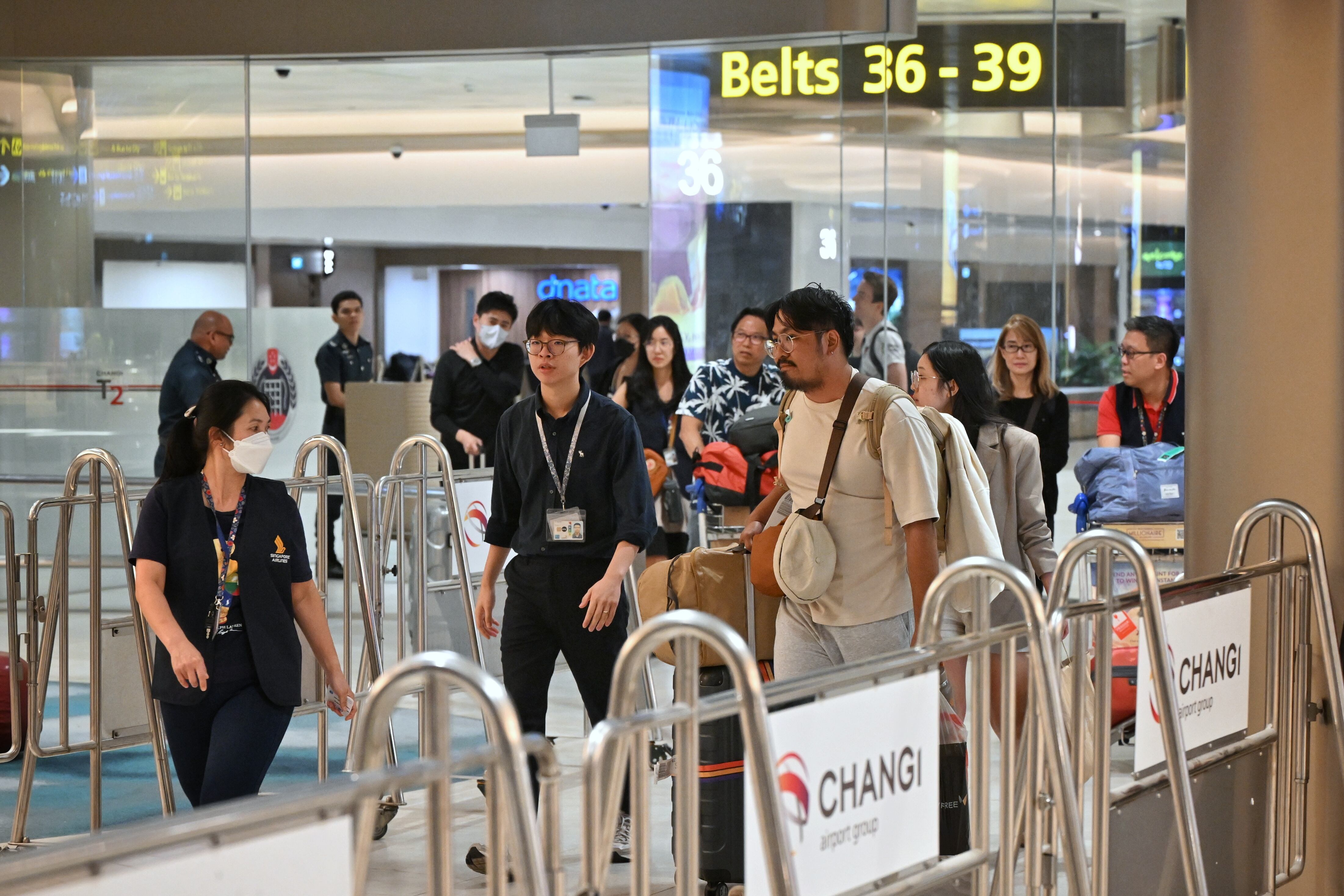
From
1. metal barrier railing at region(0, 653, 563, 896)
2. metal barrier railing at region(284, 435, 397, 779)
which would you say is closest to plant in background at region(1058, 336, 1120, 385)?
metal barrier railing at region(284, 435, 397, 779)

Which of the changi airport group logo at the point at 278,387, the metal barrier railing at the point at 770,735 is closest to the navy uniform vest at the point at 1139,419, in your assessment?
the metal barrier railing at the point at 770,735

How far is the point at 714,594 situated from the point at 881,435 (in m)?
0.70

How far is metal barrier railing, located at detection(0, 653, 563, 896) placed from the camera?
171cm

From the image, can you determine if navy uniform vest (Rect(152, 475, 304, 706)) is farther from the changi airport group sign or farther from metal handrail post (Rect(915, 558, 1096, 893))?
the changi airport group sign

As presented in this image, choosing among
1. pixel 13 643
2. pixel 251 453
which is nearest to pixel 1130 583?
pixel 251 453

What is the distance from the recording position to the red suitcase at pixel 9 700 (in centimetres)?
505

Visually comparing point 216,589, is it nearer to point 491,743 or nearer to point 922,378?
point 491,743

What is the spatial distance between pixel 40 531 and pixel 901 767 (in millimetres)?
8541

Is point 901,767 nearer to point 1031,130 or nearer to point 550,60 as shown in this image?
point 550,60

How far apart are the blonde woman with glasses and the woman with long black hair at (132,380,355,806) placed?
Answer: 349cm

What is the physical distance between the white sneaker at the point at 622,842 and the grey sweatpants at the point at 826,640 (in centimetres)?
91

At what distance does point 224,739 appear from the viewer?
377cm

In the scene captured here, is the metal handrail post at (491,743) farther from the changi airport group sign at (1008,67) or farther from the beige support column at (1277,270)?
the changi airport group sign at (1008,67)

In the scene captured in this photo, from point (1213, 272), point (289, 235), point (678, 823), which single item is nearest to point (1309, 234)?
point (1213, 272)
